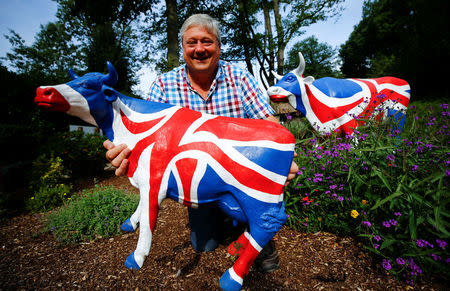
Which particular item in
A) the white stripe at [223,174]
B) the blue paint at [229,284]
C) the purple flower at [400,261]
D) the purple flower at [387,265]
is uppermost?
the white stripe at [223,174]

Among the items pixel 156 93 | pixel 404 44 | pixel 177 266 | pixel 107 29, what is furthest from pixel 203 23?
pixel 404 44

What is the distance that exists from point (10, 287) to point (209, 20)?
287 centimetres

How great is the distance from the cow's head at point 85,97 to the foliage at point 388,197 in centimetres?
191

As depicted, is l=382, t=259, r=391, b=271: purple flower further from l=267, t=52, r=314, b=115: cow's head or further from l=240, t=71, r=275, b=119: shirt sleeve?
l=267, t=52, r=314, b=115: cow's head

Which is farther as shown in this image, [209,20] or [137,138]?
[209,20]

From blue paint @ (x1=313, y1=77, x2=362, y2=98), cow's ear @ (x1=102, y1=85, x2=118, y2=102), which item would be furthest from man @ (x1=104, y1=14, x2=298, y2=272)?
blue paint @ (x1=313, y1=77, x2=362, y2=98)

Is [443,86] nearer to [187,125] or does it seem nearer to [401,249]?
[401,249]

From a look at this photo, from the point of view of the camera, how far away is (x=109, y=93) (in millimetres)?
1278

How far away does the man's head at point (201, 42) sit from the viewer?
1.59m

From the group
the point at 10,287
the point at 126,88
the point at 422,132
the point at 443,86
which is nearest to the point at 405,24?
the point at 443,86

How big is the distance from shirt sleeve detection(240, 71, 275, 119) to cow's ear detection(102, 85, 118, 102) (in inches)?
45.0

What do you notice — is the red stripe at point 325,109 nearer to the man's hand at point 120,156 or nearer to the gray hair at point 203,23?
the gray hair at point 203,23

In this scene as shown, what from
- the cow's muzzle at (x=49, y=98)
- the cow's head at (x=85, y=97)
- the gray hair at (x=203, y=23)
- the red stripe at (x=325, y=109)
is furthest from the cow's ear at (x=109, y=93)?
the red stripe at (x=325, y=109)

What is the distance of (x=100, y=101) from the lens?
4.16 feet
